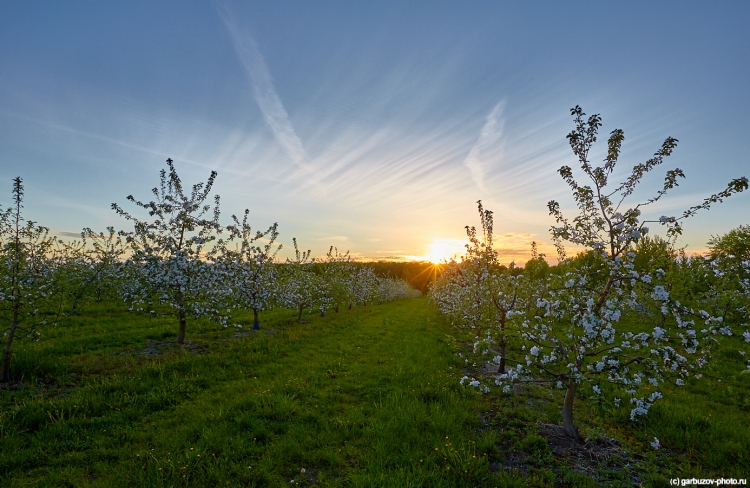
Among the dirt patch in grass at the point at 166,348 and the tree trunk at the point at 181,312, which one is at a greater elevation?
the tree trunk at the point at 181,312

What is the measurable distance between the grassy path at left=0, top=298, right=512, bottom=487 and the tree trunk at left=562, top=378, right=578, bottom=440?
6.95 feet

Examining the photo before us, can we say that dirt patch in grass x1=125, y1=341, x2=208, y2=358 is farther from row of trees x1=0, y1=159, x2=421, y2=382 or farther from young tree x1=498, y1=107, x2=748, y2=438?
young tree x1=498, y1=107, x2=748, y2=438

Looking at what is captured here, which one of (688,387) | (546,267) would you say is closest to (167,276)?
(688,387)

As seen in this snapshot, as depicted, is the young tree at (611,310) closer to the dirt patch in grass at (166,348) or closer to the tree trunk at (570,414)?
the tree trunk at (570,414)

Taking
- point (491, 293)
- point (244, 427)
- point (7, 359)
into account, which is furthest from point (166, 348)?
point (491, 293)

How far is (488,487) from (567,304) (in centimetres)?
389

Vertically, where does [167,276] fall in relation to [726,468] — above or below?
above

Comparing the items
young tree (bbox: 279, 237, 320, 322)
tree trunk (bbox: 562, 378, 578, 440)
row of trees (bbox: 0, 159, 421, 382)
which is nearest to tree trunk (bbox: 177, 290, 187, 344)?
row of trees (bbox: 0, 159, 421, 382)

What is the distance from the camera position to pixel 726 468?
6.44m

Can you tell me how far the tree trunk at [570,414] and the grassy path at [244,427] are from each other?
2119 millimetres

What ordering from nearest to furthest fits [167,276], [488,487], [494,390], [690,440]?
[488,487]
[690,440]
[494,390]
[167,276]

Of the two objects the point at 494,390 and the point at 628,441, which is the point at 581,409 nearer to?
the point at 628,441

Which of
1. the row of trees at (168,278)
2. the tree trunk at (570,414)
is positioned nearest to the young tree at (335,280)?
the row of trees at (168,278)

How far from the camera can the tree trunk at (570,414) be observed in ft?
24.8
